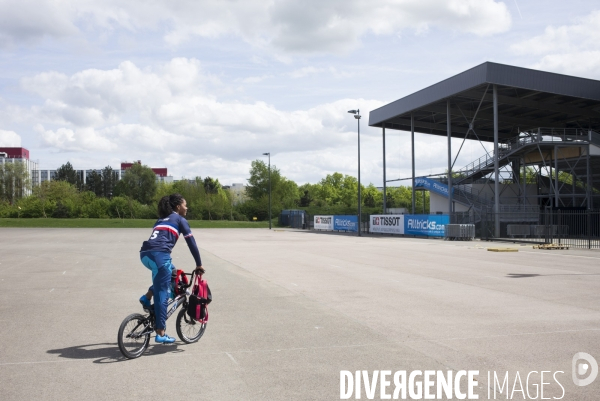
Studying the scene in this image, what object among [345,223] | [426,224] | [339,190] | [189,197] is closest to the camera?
[426,224]

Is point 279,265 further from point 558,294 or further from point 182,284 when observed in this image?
point 182,284

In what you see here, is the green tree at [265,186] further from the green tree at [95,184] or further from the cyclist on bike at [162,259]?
the cyclist on bike at [162,259]

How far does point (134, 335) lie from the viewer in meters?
6.80

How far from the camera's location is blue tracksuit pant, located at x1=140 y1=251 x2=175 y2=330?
22.4ft

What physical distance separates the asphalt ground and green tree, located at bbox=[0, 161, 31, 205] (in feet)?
368

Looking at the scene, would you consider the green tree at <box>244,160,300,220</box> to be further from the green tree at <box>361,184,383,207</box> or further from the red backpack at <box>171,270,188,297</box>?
the red backpack at <box>171,270,188,297</box>

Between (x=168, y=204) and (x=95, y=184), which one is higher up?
(x=95, y=184)

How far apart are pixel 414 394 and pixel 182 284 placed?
10.8 feet

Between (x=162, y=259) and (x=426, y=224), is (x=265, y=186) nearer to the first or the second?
(x=426, y=224)

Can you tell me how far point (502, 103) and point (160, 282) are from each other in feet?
149

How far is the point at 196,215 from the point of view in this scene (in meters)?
95.1

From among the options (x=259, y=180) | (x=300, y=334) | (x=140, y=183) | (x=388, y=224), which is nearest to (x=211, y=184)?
(x=140, y=183)

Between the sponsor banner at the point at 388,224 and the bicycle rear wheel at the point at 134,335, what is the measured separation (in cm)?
4073

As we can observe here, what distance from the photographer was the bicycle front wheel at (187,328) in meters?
7.42
